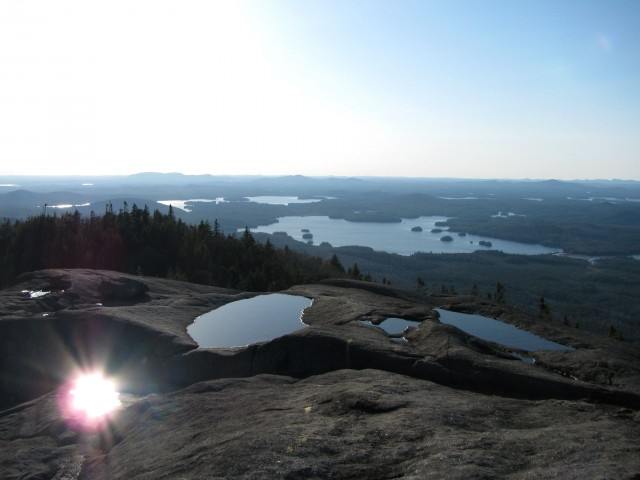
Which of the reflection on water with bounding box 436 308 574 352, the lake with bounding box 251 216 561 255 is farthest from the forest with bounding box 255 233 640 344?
the reflection on water with bounding box 436 308 574 352

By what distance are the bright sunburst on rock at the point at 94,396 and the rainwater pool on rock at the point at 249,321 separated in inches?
123

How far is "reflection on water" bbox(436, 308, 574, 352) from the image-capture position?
1639 cm

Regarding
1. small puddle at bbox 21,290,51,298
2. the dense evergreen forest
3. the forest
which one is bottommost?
the forest

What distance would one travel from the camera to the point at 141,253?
47.0m

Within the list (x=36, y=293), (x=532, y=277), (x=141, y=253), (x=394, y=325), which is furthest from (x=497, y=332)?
(x=532, y=277)

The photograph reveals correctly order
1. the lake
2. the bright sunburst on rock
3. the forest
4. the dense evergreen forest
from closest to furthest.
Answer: the bright sunburst on rock → the dense evergreen forest → the forest → the lake

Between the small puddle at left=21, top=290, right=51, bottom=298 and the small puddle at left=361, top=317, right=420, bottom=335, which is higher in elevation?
the small puddle at left=21, top=290, right=51, bottom=298

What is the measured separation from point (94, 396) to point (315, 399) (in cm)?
709

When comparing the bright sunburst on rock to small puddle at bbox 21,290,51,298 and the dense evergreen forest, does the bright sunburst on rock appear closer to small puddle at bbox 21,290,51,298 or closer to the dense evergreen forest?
small puddle at bbox 21,290,51,298

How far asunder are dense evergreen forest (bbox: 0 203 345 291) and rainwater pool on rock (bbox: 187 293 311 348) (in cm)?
2078

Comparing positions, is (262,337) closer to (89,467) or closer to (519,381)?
(89,467)

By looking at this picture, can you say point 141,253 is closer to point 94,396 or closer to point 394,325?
point 94,396

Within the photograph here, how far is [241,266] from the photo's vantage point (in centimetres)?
4819

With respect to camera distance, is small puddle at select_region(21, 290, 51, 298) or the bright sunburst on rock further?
small puddle at select_region(21, 290, 51, 298)
